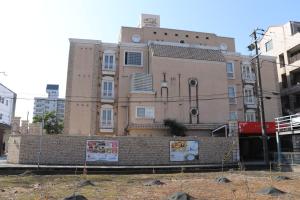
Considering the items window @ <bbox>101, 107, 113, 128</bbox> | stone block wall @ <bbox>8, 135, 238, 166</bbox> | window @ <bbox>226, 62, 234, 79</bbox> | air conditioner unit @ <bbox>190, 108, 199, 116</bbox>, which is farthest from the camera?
window @ <bbox>226, 62, 234, 79</bbox>

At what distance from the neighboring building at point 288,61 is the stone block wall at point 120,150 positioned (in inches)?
853

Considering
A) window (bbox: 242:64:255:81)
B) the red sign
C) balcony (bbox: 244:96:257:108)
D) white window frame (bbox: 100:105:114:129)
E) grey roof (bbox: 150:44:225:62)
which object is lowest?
→ the red sign

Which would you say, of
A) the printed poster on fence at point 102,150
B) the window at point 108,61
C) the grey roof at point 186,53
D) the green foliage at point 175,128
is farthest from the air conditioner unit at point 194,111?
the printed poster on fence at point 102,150

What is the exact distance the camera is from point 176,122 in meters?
35.7

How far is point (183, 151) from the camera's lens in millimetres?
28031

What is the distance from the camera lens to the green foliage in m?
34.9

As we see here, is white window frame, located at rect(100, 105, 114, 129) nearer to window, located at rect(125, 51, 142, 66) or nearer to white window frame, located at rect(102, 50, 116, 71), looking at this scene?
white window frame, located at rect(102, 50, 116, 71)

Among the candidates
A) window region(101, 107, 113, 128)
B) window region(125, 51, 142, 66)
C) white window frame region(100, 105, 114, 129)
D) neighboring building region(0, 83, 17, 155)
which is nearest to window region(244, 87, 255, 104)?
window region(125, 51, 142, 66)

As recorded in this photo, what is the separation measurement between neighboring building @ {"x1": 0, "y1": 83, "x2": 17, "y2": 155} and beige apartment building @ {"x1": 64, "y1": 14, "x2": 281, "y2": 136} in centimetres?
1855

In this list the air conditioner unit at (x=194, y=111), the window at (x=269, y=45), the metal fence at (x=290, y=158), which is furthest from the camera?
the window at (x=269, y=45)

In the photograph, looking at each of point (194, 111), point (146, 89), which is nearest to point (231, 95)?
point (194, 111)

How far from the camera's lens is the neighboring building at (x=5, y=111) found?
163 feet

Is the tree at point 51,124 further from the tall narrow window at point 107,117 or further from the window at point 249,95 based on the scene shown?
the window at point 249,95

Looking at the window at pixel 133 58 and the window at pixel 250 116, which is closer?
the window at pixel 133 58
